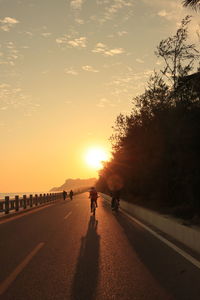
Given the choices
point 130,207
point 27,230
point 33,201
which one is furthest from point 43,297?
point 33,201

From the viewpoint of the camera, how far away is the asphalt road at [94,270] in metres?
5.96

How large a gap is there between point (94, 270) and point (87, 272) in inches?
9.4

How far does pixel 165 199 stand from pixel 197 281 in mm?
21051

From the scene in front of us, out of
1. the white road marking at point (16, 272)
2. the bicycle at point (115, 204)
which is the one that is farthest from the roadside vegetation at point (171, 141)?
the white road marking at point (16, 272)

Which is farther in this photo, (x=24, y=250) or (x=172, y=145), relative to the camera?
(x=172, y=145)

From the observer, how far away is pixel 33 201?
34125mm

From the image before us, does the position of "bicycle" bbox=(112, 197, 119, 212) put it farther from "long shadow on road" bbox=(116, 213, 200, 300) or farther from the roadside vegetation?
"long shadow on road" bbox=(116, 213, 200, 300)

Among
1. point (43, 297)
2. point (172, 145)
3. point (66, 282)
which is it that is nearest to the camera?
point (43, 297)

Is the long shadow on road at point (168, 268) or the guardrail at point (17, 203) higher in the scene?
the guardrail at point (17, 203)

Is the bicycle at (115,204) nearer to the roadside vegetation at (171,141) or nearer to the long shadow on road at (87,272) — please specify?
the roadside vegetation at (171,141)

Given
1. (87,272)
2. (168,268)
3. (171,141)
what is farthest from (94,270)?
(171,141)

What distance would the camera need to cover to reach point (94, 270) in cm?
764

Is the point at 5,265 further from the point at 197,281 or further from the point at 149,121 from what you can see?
the point at 149,121

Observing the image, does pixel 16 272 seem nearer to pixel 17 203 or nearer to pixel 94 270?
pixel 94 270
